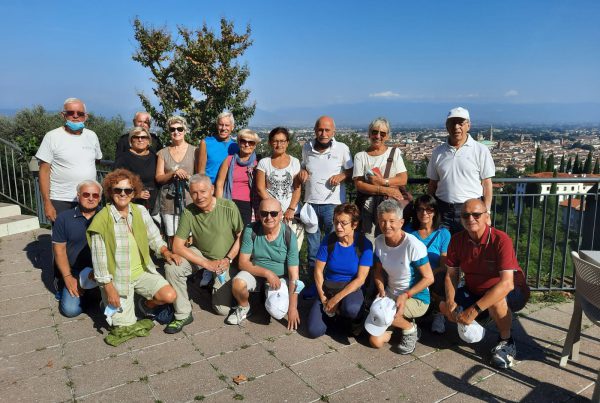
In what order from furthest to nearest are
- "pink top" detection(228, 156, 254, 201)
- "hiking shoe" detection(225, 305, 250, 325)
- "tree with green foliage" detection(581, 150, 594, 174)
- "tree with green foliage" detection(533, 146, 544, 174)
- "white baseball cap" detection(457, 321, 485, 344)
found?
"tree with green foliage" detection(581, 150, 594, 174) < "tree with green foliage" detection(533, 146, 544, 174) < "pink top" detection(228, 156, 254, 201) < "hiking shoe" detection(225, 305, 250, 325) < "white baseball cap" detection(457, 321, 485, 344)

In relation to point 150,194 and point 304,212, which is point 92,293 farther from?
point 304,212

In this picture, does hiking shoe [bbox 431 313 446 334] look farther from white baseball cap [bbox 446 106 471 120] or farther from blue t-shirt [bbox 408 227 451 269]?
white baseball cap [bbox 446 106 471 120]

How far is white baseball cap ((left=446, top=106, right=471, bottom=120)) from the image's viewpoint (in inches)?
151

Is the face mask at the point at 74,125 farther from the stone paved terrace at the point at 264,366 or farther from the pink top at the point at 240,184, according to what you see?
the stone paved terrace at the point at 264,366

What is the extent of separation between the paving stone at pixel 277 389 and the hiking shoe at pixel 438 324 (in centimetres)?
139

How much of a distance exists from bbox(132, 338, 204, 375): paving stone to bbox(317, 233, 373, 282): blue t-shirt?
1.31 m

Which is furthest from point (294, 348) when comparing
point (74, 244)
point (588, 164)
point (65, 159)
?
point (588, 164)

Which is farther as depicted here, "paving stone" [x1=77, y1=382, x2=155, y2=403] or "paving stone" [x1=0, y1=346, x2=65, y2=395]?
"paving stone" [x1=0, y1=346, x2=65, y2=395]

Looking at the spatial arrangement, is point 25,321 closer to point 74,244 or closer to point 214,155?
point 74,244

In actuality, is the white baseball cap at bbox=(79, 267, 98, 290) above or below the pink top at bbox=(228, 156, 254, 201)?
below

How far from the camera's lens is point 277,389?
2904 millimetres

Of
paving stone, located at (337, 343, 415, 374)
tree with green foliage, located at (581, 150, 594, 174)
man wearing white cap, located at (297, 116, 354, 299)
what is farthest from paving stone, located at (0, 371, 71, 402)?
tree with green foliage, located at (581, 150, 594, 174)

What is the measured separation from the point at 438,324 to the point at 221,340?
190 cm

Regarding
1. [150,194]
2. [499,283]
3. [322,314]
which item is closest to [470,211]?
[499,283]
